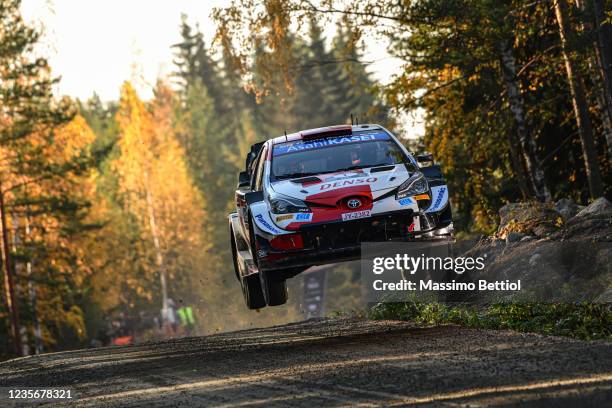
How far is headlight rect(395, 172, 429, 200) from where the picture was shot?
1180 centimetres

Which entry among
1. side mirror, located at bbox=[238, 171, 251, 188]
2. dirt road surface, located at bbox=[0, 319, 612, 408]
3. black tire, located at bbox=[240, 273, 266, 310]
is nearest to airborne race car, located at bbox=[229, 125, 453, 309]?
side mirror, located at bbox=[238, 171, 251, 188]

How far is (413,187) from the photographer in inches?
468

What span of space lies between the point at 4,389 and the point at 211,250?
73135 mm

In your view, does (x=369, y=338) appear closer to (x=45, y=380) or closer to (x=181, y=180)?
(x=45, y=380)

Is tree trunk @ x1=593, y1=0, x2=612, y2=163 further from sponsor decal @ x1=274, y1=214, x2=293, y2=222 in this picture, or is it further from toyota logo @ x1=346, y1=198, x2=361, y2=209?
sponsor decal @ x1=274, y1=214, x2=293, y2=222

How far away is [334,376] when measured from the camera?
27.1 feet

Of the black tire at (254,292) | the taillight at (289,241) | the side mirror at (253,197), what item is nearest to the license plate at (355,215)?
the taillight at (289,241)

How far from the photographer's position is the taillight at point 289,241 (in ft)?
38.2

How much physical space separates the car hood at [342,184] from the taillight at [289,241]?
0.43 metres

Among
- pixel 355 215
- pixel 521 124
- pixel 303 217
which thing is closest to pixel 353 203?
pixel 355 215

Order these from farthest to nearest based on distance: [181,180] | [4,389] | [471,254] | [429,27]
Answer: [181,180] < [429,27] < [471,254] < [4,389]

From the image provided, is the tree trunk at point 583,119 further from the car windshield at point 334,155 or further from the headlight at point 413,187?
the headlight at point 413,187

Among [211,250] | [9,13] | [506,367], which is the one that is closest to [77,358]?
[506,367]

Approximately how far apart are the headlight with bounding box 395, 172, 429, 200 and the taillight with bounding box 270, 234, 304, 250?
1184mm
